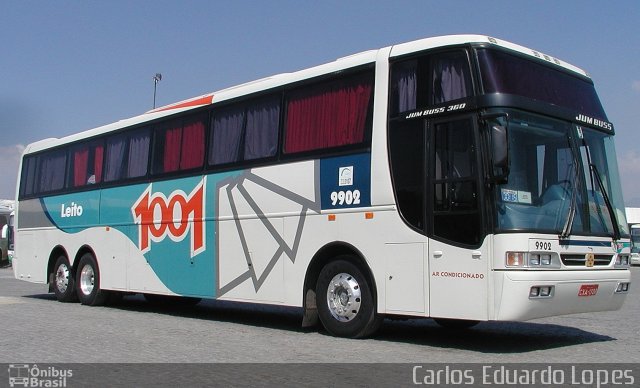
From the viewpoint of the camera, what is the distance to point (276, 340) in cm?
1003

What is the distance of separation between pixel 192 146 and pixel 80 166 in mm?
4638

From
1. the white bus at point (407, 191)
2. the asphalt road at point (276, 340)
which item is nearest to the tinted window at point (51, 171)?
the asphalt road at point (276, 340)

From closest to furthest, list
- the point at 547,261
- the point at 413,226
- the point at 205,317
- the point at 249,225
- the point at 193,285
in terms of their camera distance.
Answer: the point at 547,261 → the point at 413,226 → the point at 249,225 → the point at 193,285 → the point at 205,317

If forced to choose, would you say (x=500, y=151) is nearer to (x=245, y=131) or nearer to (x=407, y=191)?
(x=407, y=191)

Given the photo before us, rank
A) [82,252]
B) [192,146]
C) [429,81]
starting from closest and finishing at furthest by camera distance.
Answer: [429,81] → [192,146] → [82,252]

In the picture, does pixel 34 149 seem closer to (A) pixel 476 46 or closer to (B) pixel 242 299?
(B) pixel 242 299

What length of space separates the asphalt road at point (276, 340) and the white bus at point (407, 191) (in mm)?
499

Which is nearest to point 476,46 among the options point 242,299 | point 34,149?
point 242,299

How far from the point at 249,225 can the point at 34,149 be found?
943 centimetres

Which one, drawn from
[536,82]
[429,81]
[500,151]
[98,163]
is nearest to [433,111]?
[429,81]

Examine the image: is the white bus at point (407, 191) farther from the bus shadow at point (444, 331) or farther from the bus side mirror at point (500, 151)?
the bus shadow at point (444, 331)

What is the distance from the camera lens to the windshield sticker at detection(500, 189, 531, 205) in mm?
8391

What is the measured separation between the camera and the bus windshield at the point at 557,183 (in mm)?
8469

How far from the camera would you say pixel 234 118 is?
12.3 meters
